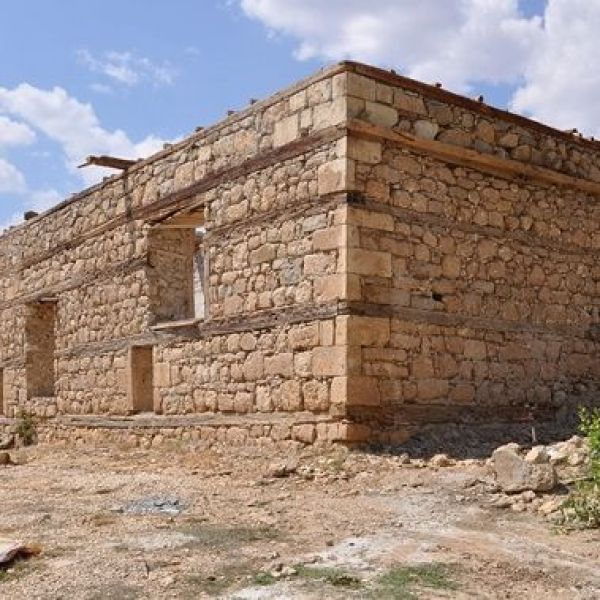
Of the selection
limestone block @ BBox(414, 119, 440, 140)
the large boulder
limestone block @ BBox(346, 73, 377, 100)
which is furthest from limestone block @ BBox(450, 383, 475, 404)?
limestone block @ BBox(346, 73, 377, 100)

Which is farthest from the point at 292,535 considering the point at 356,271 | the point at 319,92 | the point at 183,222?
the point at 183,222

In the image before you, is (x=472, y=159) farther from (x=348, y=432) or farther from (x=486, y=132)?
(x=348, y=432)

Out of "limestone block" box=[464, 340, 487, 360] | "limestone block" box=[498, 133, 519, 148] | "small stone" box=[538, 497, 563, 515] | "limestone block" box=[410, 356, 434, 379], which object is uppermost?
"limestone block" box=[498, 133, 519, 148]

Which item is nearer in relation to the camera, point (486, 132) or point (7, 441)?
point (486, 132)

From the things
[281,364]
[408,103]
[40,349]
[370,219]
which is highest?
[408,103]

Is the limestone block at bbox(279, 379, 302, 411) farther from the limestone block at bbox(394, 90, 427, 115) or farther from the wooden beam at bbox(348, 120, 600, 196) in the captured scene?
the limestone block at bbox(394, 90, 427, 115)

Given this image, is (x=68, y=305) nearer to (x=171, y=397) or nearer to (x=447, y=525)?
(x=171, y=397)

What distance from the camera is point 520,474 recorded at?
6406 mm

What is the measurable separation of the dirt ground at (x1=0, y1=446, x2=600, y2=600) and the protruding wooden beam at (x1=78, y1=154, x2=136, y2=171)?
4.83 m

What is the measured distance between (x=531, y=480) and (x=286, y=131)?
4.61m

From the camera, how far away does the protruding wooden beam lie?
1156cm

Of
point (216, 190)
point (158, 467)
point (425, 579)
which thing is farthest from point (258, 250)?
point (425, 579)

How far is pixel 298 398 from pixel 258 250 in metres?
1.79

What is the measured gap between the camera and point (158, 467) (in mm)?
9023
